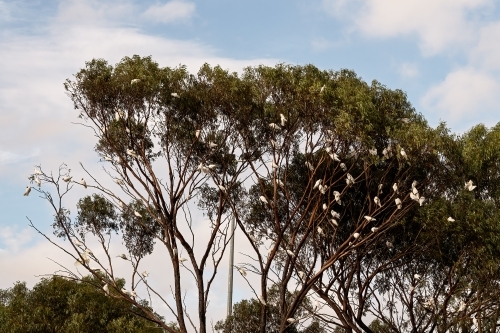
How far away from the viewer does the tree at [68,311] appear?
23406 millimetres

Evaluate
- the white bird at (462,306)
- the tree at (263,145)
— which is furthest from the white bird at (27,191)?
→ the white bird at (462,306)

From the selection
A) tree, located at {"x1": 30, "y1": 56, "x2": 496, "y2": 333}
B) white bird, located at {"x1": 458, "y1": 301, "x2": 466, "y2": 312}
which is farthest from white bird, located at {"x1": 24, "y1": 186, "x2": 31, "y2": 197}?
white bird, located at {"x1": 458, "y1": 301, "x2": 466, "y2": 312}

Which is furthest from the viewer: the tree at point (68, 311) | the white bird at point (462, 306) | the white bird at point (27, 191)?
the white bird at point (462, 306)

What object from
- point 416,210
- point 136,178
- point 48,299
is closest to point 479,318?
point 416,210

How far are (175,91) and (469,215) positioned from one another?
8906mm

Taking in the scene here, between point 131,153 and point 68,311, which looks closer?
point 131,153

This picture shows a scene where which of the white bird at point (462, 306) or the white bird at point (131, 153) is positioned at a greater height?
the white bird at point (131, 153)

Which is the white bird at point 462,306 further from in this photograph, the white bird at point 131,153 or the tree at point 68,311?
the white bird at point 131,153

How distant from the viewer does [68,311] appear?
78.9ft

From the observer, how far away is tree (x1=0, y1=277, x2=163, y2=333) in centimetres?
2341

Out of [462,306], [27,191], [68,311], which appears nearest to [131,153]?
[27,191]

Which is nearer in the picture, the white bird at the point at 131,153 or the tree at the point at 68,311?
the white bird at the point at 131,153

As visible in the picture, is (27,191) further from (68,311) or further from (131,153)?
(68,311)

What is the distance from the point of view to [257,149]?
22312 millimetres
